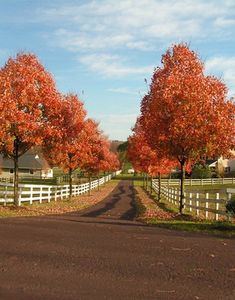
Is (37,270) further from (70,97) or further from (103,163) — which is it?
(103,163)

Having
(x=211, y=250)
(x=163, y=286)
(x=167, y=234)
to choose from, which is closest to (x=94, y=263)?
(x=163, y=286)

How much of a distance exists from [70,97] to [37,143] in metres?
13.6

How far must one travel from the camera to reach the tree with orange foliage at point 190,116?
69.1 feet

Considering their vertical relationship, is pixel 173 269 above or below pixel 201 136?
below

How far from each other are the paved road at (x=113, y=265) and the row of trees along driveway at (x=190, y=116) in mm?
8446

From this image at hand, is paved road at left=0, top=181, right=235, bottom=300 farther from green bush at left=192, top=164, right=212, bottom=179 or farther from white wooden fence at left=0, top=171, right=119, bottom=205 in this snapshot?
green bush at left=192, top=164, right=212, bottom=179

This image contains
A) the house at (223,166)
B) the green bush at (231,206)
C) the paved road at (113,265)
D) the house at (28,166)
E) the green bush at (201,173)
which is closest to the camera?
the paved road at (113,265)

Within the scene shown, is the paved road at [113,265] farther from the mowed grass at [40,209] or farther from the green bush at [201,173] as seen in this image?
the green bush at [201,173]

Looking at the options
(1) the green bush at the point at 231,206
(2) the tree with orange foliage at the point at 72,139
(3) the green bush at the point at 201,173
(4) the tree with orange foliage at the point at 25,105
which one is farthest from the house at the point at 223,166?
(1) the green bush at the point at 231,206

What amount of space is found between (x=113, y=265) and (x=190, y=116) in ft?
43.7

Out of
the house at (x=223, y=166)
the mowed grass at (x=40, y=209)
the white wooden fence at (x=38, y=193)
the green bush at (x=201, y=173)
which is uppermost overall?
the house at (x=223, y=166)

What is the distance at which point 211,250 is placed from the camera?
10.7 meters

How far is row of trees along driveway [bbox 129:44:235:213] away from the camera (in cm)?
2105

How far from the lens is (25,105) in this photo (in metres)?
23.1
